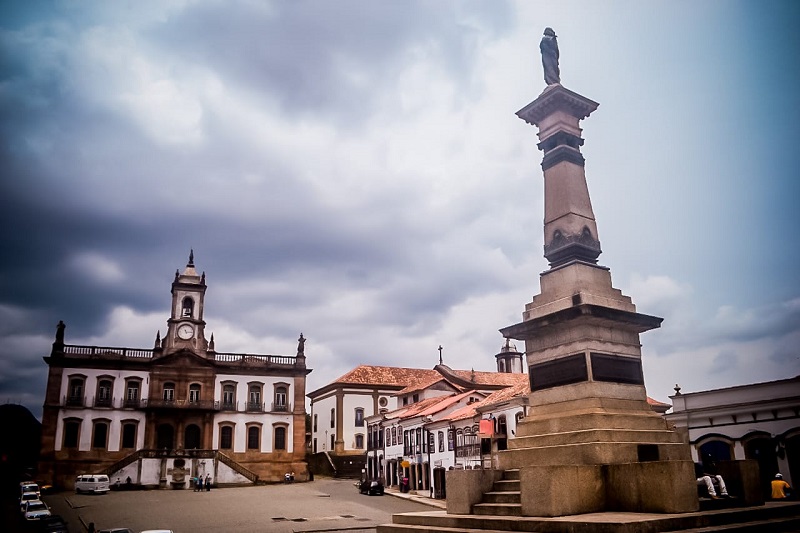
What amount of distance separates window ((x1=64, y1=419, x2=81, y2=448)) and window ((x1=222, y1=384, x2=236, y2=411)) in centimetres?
1052

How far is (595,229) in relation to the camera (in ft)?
50.4

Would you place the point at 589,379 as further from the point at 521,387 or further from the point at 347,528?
the point at 521,387

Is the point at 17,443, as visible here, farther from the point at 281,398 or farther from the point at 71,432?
the point at 281,398

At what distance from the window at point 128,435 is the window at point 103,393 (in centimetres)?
208

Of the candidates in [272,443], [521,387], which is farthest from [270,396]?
[521,387]

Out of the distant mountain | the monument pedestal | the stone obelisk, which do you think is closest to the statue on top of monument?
the stone obelisk

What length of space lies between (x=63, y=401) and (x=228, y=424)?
39.8 ft

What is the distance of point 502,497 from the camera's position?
12.3 metres

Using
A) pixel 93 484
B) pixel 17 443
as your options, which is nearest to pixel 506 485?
pixel 93 484

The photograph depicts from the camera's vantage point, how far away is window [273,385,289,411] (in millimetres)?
54000

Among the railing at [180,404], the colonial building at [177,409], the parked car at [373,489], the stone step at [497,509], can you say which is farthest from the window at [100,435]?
the stone step at [497,509]

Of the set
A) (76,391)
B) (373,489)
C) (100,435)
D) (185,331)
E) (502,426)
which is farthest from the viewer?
(185,331)

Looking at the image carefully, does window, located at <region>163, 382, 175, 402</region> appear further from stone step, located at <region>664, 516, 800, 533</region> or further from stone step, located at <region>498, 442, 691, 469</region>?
stone step, located at <region>664, 516, 800, 533</region>

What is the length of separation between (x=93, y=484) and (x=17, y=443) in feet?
61.7
